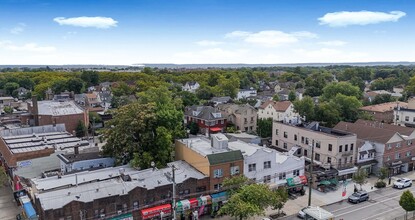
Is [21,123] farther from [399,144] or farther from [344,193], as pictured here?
[399,144]

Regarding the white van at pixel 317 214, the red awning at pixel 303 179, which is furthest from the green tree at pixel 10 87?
the white van at pixel 317 214

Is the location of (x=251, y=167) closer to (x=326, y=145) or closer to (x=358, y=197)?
(x=358, y=197)

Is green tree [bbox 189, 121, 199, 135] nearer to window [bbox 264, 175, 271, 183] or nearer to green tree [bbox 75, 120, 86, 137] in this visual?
green tree [bbox 75, 120, 86, 137]

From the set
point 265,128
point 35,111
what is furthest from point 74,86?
point 265,128

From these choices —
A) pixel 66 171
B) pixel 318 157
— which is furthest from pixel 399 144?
pixel 66 171

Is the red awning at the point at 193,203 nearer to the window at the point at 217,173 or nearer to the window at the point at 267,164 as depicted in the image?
the window at the point at 217,173
